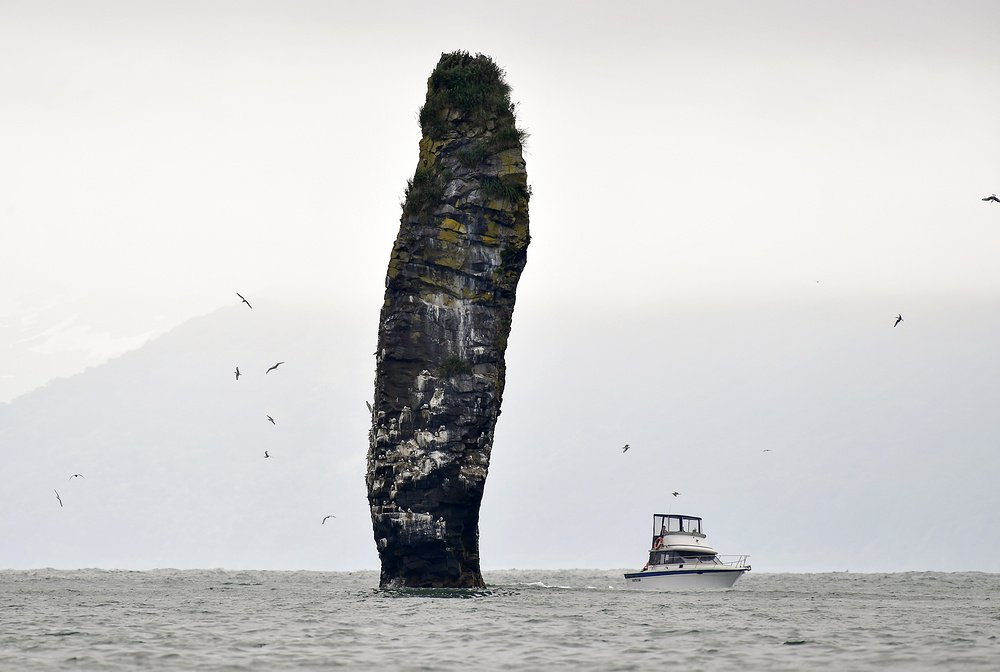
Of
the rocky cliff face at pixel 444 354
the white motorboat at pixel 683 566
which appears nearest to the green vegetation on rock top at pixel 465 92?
the rocky cliff face at pixel 444 354

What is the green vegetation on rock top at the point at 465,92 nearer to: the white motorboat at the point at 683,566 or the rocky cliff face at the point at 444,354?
the rocky cliff face at the point at 444,354

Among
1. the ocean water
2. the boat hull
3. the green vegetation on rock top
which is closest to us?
the ocean water

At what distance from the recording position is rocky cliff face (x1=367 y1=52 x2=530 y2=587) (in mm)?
45719

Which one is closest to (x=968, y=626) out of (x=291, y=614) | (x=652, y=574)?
(x=291, y=614)

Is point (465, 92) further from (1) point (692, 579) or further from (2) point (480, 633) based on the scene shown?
(1) point (692, 579)

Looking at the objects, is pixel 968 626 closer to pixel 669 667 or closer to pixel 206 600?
pixel 669 667

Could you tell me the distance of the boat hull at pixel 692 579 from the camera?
61031 millimetres

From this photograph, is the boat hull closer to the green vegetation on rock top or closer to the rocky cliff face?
the rocky cliff face

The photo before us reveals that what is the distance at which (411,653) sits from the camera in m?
25.3

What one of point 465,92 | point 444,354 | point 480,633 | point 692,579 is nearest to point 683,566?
point 692,579

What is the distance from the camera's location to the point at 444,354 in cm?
4603

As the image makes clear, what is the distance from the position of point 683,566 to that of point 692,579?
0.92 metres

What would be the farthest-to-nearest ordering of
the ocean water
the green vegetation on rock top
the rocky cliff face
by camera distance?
1. the green vegetation on rock top
2. the rocky cliff face
3. the ocean water

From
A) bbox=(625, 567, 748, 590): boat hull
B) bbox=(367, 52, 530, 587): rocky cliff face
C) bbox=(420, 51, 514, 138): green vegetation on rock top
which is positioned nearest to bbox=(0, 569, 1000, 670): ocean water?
bbox=(367, 52, 530, 587): rocky cliff face
